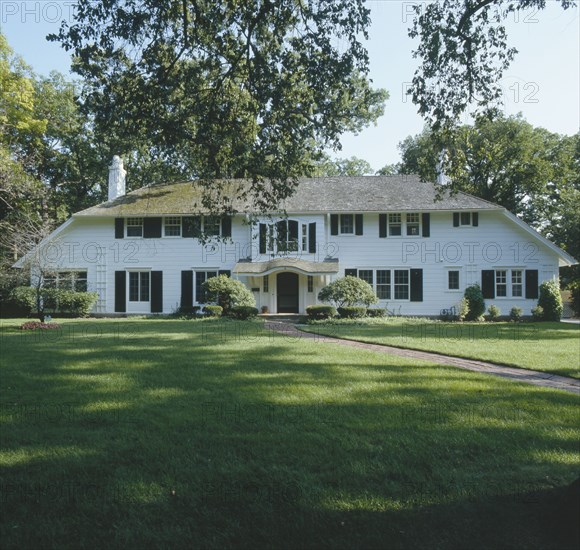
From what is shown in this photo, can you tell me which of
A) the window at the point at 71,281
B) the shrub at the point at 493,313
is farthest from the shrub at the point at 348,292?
the window at the point at 71,281

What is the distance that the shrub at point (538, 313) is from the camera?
77.4 ft

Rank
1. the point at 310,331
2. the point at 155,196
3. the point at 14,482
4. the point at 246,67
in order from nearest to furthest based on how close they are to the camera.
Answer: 1. the point at 14,482
2. the point at 246,67
3. the point at 310,331
4. the point at 155,196

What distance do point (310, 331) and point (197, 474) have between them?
1247 cm

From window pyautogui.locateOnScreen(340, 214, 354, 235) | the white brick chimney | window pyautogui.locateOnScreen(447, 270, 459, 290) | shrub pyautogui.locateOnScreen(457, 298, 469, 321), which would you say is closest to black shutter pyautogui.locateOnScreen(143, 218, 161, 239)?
the white brick chimney

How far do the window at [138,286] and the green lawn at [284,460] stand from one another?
1856 cm

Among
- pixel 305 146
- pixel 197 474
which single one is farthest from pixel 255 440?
pixel 305 146

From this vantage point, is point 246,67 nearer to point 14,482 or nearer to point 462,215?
point 14,482

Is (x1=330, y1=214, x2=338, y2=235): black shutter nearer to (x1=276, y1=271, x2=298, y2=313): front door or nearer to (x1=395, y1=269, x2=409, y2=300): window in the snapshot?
(x1=276, y1=271, x2=298, y2=313): front door

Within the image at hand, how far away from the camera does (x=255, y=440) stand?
461 centimetres

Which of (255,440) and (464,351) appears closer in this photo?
(255,440)

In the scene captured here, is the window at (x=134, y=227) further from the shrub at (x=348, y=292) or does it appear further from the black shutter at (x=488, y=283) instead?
the black shutter at (x=488, y=283)

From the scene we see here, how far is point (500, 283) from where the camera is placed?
25.2m

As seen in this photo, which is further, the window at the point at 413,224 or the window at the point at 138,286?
the window at the point at 138,286

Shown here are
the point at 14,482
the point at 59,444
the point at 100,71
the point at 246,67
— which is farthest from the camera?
the point at 246,67
